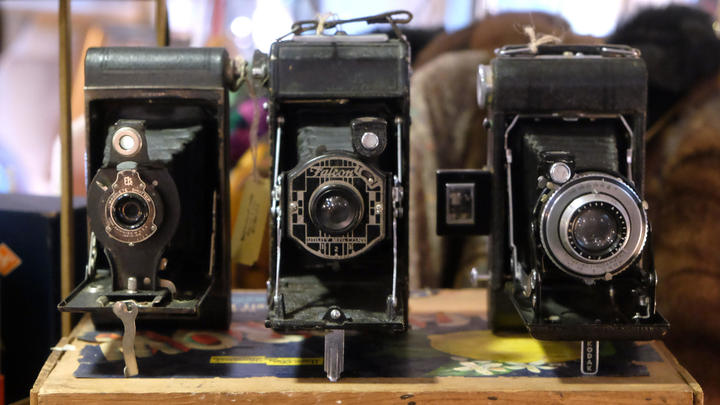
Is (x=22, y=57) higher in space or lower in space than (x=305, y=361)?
higher

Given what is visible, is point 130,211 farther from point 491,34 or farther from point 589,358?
point 491,34

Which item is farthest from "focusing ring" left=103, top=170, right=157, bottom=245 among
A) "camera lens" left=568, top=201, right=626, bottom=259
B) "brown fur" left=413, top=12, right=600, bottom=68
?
"brown fur" left=413, top=12, right=600, bottom=68

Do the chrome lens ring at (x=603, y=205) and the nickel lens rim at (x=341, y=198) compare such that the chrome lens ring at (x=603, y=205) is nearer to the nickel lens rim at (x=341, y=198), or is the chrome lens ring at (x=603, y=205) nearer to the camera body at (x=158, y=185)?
the nickel lens rim at (x=341, y=198)

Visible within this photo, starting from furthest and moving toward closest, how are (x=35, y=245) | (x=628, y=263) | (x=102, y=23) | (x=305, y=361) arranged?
1. (x=102, y=23)
2. (x=35, y=245)
3. (x=305, y=361)
4. (x=628, y=263)

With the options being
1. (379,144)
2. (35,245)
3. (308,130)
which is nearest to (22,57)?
(35,245)

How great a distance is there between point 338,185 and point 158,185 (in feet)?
0.85

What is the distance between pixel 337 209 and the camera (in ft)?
3.59

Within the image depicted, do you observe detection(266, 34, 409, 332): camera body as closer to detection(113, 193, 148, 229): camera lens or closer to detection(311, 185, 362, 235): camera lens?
detection(311, 185, 362, 235): camera lens

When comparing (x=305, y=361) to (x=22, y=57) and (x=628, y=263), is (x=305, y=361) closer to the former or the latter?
(x=628, y=263)

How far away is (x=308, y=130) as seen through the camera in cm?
122

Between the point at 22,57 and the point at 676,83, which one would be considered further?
the point at 22,57

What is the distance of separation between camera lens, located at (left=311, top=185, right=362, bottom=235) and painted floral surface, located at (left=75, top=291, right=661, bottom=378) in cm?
22

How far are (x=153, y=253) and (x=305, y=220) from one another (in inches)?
9.0

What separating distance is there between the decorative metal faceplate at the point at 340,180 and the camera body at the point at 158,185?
0.17m
